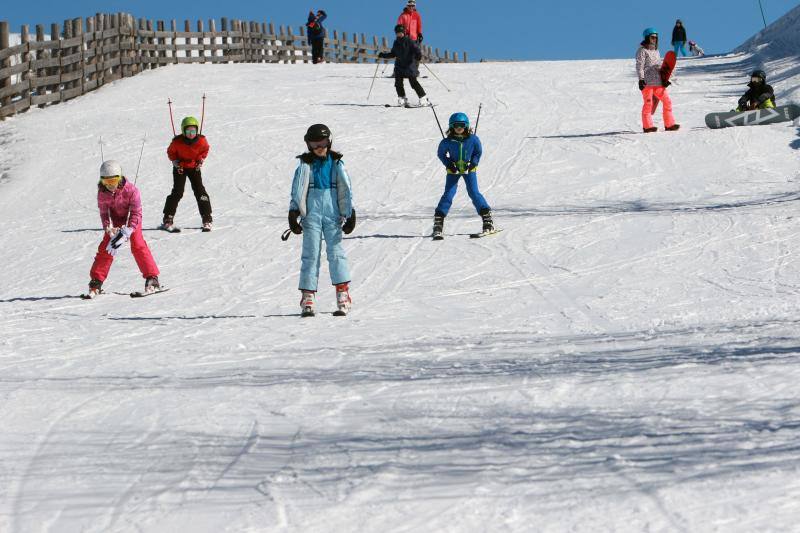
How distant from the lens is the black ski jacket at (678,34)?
121 feet

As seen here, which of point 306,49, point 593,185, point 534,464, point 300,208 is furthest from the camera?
point 306,49

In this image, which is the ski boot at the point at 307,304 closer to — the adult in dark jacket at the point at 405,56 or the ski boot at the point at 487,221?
the ski boot at the point at 487,221

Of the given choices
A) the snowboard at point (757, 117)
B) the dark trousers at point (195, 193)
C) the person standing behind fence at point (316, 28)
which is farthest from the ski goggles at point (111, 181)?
the person standing behind fence at point (316, 28)

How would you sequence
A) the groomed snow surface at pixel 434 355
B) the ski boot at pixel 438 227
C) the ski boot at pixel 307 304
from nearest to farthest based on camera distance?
the groomed snow surface at pixel 434 355, the ski boot at pixel 307 304, the ski boot at pixel 438 227

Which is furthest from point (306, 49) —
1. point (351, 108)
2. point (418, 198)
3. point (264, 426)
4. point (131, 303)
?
point (264, 426)

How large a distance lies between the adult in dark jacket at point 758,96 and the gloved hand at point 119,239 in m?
11.1

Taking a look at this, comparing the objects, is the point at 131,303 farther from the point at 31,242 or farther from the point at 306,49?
the point at 306,49

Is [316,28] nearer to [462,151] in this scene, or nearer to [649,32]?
[649,32]

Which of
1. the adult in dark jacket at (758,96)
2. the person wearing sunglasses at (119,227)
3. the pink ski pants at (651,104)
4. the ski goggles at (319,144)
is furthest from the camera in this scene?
the adult in dark jacket at (758,96)

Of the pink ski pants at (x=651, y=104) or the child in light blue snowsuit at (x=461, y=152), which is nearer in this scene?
the child in light blue snowsuit at (x=461, y=152)

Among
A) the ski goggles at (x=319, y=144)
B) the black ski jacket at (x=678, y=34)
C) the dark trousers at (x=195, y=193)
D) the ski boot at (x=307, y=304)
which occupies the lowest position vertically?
the ski boot at (x=307, y=304)

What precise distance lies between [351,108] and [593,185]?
31.8ft

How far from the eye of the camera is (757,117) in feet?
53.5

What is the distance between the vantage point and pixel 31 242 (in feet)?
41.0
